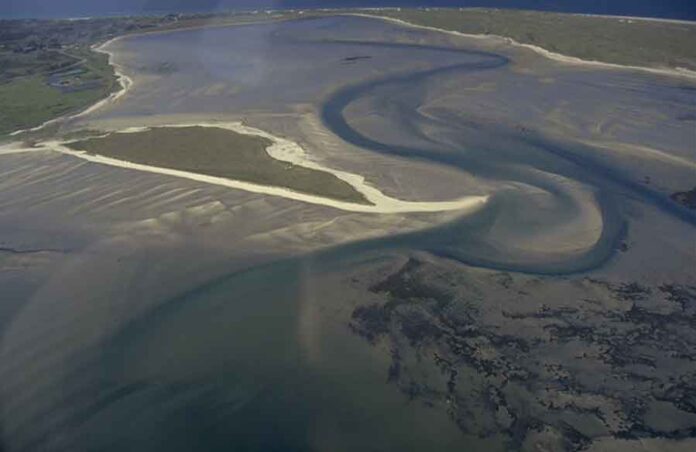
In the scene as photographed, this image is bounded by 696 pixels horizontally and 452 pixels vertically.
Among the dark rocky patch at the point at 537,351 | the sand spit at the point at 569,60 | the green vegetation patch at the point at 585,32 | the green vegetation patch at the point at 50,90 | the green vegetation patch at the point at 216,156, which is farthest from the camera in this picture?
the green vegetation patch at the point at 585,32

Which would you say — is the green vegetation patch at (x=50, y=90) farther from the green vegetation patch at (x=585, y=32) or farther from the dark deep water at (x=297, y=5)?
the green vegetation patch at (x=585, y=32)

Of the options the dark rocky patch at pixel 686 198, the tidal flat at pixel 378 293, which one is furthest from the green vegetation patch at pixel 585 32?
the dark rocky patch at pixel 686 198

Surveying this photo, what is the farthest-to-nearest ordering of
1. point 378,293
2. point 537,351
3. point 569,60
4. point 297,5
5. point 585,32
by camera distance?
point 297,5
point 585,32
point 569,60
point 378,293
point 537,351

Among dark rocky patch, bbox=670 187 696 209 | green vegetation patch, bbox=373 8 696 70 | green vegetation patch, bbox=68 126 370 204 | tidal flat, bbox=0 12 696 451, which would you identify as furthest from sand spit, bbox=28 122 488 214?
green vegetation patch, bbox=373 8 696 70

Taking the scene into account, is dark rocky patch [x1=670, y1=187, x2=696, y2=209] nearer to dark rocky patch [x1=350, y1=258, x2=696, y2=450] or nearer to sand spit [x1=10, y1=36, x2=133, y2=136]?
dark rocky patch [x1=350, y1=258, x2=696, y2=450]

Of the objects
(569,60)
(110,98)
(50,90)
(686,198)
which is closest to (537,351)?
(686,198)

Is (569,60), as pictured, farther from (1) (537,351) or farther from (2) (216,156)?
(1) (537,351)
